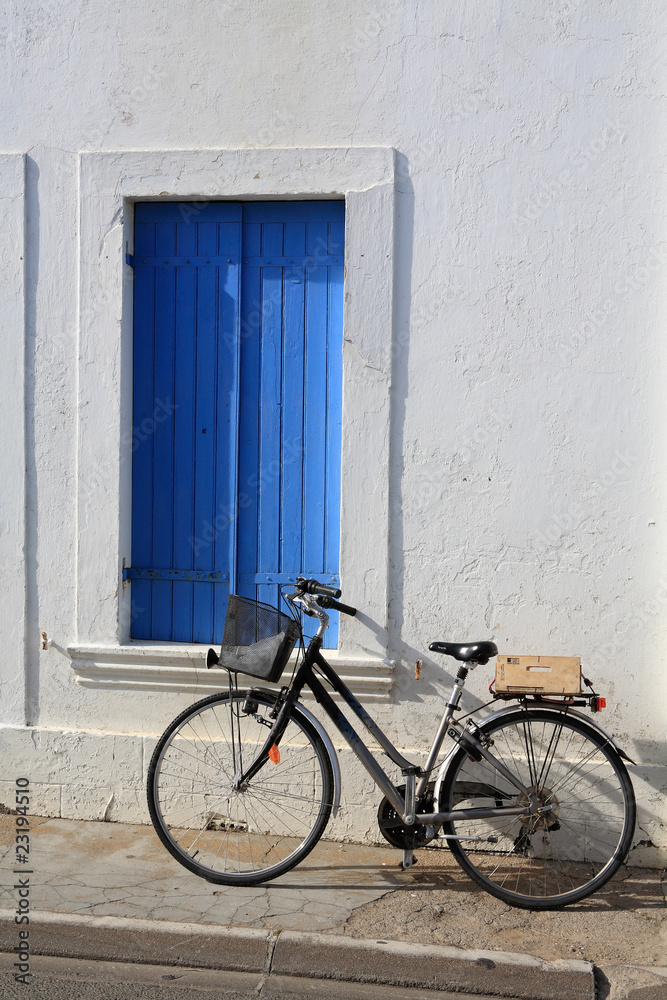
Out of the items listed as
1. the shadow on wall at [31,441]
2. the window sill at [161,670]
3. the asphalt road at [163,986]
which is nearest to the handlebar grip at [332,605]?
the window sill at [161,670]

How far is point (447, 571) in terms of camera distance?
14.4 feet

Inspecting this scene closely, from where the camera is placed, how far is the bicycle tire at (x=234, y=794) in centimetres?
389

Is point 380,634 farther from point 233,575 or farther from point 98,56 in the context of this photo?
point 98,56

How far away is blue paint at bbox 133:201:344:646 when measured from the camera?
4.63m

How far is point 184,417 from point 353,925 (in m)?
2.65

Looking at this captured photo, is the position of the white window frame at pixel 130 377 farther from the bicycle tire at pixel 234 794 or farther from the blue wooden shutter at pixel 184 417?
the bicycle tire at pixel 234 794

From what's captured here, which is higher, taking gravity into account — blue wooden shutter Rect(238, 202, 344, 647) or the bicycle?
blue wooden shutter Rect(238, 202, 344, 647)

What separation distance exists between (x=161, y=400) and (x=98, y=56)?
183cm

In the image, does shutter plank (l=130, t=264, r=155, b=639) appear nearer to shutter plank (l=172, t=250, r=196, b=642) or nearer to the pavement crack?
shutter plank (l=172, t=250, r=196, b=642)

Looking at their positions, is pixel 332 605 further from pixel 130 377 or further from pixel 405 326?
pixel 130 377

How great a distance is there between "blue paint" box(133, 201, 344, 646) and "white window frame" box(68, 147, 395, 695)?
0.40 ft

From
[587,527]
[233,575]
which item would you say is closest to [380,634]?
[233,575]

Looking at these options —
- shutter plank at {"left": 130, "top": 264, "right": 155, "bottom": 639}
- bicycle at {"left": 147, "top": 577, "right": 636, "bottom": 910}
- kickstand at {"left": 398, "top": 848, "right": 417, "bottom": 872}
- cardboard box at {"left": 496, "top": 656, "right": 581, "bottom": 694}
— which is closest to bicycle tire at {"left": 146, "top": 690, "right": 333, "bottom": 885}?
bicycle at {"left": 147, "top": 577, "right": 636, "bottom": 910}

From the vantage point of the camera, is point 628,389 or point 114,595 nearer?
point 628,389
